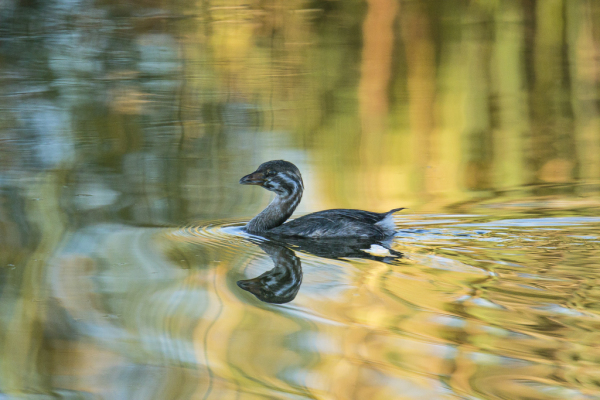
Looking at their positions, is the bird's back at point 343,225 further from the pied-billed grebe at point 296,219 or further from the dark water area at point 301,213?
the dark water area at point 301,213

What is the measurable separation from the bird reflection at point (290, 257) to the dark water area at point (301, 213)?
24mm

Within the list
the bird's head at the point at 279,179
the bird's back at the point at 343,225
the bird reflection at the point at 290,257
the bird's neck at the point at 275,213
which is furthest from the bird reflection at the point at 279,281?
the bird's head at the point at 279,179

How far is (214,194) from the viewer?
294 inches

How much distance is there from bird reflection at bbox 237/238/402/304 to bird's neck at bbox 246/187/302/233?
1.05 feet

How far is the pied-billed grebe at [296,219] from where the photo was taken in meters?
5.95

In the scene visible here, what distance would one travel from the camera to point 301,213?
273 inches

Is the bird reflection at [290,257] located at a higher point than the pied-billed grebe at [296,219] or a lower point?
lower

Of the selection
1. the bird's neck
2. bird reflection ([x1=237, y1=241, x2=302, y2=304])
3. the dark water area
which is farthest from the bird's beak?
bird reflection ([x1=237, y1=241, x2=302, y2=304])

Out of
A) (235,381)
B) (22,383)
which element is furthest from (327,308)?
(22,383)

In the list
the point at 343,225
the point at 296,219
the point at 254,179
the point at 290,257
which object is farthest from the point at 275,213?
the point at 290,257

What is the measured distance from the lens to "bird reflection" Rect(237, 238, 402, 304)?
15.6ft

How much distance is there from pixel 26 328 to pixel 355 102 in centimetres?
866

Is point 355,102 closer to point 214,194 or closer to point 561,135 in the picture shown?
point 561,135

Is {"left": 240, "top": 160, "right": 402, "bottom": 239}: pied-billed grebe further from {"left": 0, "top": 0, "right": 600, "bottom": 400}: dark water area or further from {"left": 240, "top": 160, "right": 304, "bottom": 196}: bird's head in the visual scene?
{"left": 0, "top": 0, "right": 600, "bottom": 400}: dark water area
